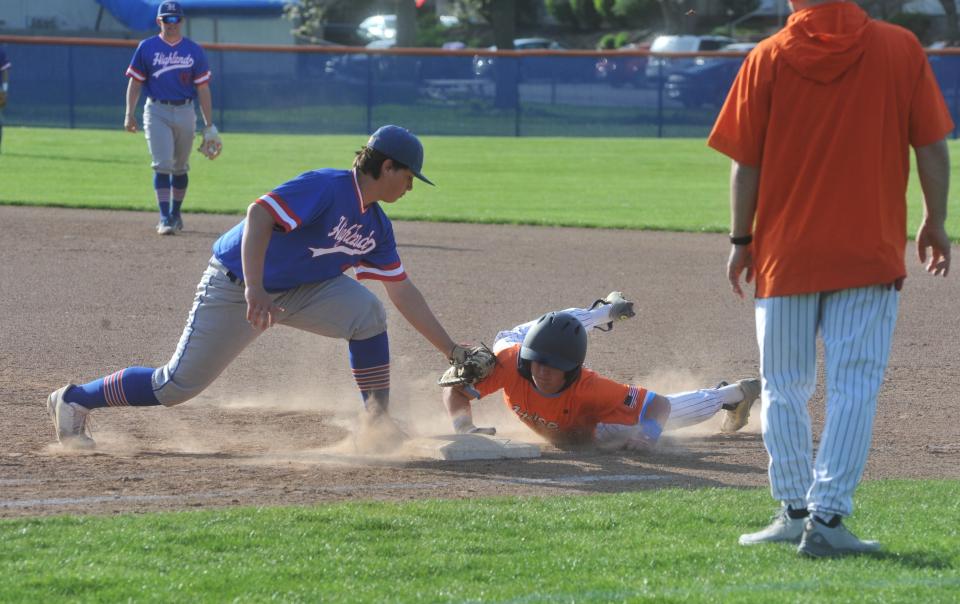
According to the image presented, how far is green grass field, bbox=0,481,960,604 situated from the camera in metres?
3.68

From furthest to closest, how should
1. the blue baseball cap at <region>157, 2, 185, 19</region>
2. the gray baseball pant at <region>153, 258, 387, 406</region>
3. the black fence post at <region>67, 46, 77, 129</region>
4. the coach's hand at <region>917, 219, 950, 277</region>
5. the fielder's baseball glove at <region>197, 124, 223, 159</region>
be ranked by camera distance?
the black fence post at <region>67, 46, 77, 129</region>
the fielder's baseball glove at <region>197, 124, 223, 159</region>
the blue baseball cap at <region>157, 2, 185, 19</region>
the gray baseball pant at <region>153, 258, 387, 406</region>
the coach's hand at <region>917, 219, 950, 277</region>

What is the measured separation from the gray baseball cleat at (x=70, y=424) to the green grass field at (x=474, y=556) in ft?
4.47

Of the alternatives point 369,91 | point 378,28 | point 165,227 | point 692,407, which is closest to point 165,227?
point 165,227

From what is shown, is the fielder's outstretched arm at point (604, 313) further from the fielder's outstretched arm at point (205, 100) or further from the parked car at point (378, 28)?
the parked car at point (378, 28)

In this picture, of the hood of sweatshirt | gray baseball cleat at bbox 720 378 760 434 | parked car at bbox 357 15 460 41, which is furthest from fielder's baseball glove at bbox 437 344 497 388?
parked car at bbox 357 15 460 41

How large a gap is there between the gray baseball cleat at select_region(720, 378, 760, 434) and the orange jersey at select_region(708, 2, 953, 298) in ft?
7.62

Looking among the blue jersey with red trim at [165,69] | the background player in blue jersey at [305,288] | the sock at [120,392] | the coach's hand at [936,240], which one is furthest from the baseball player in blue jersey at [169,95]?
the coach's hand at [936,240]

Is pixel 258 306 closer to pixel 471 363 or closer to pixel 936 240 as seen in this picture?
pixel 471 363

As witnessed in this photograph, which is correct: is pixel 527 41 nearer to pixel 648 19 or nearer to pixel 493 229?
pixel 648 19

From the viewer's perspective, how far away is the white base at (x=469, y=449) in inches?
226

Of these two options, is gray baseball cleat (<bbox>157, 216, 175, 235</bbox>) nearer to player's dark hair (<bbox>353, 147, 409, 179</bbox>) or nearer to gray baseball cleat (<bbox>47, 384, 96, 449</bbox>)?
gray baseball cleat (<bbox>47, 384, 96, 449</bbox>)

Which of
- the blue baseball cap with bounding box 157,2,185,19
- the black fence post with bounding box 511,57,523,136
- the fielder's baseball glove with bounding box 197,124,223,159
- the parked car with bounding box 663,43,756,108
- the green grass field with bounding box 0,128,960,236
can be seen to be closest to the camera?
the blue baseball cap with bounding box 157,2,185,19

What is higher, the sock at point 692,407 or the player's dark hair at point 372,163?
the player's dark hair at point 372,163

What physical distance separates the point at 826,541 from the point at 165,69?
9.95 metres
